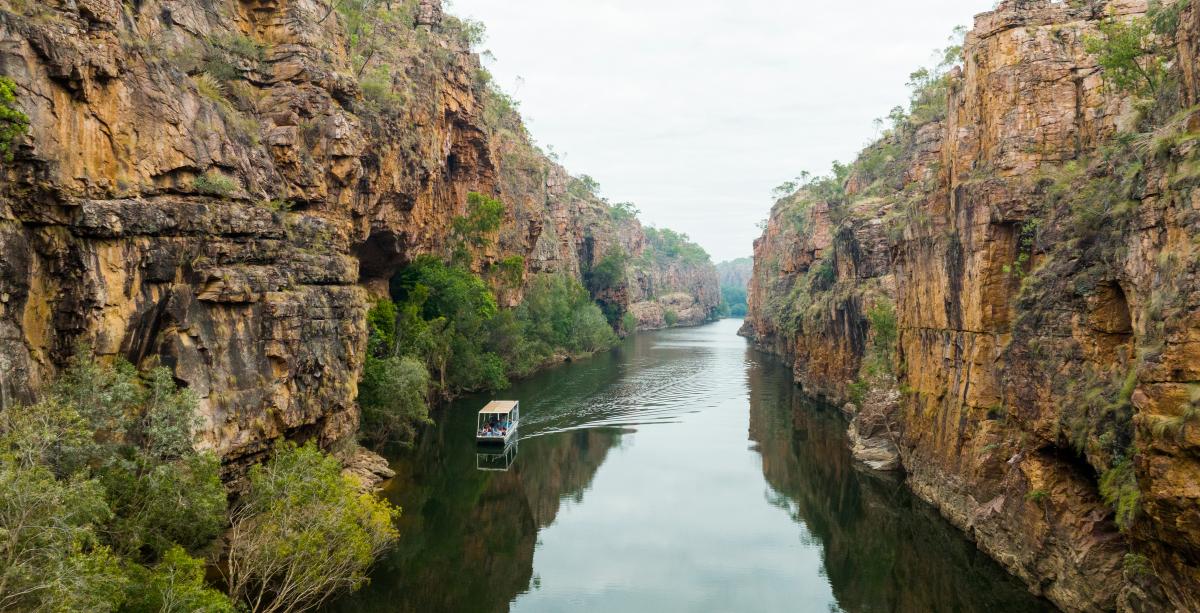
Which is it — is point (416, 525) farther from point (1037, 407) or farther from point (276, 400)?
point (1037, 407)

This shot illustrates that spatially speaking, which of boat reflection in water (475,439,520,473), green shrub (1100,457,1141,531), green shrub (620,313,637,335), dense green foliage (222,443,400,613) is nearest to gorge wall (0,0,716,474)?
dense green foliage (222,443,400,613)

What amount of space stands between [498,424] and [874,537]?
1975 centimetres

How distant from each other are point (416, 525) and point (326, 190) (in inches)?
555

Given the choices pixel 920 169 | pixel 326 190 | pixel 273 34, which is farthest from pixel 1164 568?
pixel 920 169

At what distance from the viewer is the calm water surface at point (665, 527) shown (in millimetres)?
21156

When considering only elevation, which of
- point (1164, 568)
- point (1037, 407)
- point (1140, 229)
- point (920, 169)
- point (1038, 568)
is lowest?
point (1038, 568)

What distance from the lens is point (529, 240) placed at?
67.4 m

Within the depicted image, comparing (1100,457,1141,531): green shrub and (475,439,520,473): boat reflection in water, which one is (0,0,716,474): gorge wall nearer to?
(475,439,520,473): boat reflection in water

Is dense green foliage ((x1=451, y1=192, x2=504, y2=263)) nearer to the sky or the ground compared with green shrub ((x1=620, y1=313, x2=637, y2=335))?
nearer to the sky

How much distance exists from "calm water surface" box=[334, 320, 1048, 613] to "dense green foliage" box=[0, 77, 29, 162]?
1360 cm

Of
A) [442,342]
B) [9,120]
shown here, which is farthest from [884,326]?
[9,120]

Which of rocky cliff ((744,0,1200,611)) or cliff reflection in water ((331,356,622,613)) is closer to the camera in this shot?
rocky cliff ((744,0,1200,611))

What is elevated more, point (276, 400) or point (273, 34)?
point (273, 34)

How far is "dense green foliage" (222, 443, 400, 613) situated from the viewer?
53.3 ft
